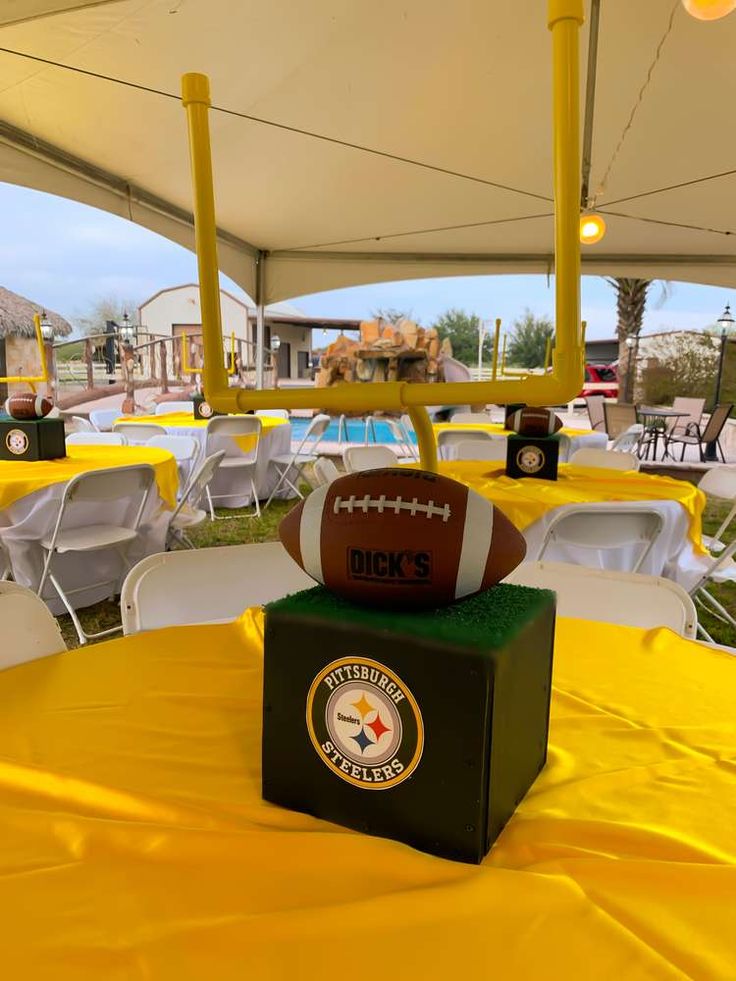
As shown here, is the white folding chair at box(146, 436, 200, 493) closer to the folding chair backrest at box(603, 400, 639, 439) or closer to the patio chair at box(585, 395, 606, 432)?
the folding chair backrest at box(603, 400, 639, 439)

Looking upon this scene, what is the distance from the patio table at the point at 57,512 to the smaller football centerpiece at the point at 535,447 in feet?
4.98

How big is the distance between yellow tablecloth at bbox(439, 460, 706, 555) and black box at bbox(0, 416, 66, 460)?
1.73 meters

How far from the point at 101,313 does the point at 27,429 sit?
6.51m

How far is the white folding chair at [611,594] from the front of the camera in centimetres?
116

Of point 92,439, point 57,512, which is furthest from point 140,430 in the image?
point 57,512

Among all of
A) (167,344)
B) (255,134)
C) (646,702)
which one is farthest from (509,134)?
(167,344)

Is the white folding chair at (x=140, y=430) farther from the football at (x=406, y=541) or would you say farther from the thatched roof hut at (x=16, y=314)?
the football at (x=406, y=541)

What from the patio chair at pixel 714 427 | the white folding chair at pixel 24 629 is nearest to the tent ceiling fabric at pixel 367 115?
the white folding chair at pixel 24 629

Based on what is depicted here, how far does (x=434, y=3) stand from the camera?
3.27 meters

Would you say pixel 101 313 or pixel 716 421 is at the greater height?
pixel 101 313

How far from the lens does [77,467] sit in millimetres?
2604

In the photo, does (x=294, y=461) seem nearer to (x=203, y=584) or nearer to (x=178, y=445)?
(x=178, y=445)

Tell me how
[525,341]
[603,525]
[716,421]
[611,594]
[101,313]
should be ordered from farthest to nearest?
[525,341], [101,313], [716,421], [603,525], [611,594]

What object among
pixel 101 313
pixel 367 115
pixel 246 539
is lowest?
pixel 246 539
